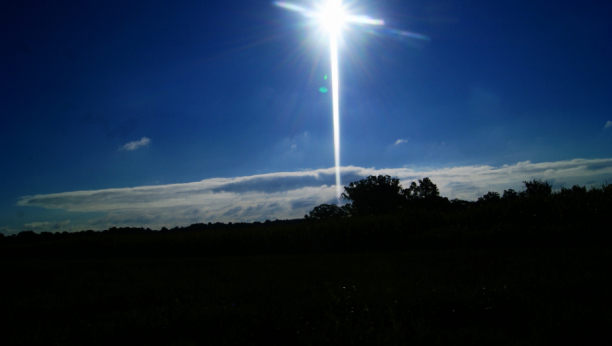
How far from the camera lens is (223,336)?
3.47m

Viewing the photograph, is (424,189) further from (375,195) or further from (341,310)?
(341,310)

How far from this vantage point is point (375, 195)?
48.3m

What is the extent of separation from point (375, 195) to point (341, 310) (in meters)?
45.3

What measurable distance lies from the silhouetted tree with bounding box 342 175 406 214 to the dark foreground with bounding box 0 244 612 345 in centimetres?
4163

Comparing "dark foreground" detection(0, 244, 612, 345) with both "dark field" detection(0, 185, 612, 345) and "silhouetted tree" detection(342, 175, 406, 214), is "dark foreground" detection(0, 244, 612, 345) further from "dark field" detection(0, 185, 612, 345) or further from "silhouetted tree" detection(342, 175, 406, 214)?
"silhouetted tree" detection(342, 175, 406, 214)

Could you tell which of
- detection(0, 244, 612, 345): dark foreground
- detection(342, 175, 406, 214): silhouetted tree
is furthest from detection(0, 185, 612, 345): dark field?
detection(342, 175, 406, 214): silhouetted tree

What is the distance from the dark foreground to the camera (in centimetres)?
335

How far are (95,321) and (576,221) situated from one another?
16384 millimetres

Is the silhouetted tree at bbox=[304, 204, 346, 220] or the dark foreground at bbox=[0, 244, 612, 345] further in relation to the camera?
the silhouetted tree at bbox=[304, 204, 346, 220]

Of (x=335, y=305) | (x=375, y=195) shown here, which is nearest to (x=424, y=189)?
(x=375, y=195)

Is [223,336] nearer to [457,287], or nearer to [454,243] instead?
[457,287]

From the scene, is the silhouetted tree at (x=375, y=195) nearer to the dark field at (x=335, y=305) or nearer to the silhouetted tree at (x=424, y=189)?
the silhouetted tree at (x=424, y=189)

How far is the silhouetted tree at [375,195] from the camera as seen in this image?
47.8 meters

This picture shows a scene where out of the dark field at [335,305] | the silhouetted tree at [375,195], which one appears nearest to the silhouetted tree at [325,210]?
the silhouetted tree at [375,195]
